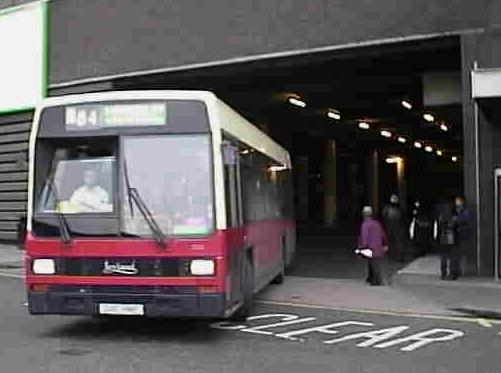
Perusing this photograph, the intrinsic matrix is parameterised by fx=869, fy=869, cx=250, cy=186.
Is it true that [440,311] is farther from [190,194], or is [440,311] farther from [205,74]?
[205,74]

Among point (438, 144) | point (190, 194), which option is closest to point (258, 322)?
point (190, 194)

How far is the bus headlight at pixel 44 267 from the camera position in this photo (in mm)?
10297

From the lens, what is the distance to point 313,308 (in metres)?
13.9

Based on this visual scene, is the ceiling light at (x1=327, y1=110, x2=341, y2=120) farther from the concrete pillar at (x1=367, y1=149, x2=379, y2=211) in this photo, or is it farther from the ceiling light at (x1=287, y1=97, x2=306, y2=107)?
the concrete pillar at (x1=367, y1=149, x2=379, y2=211)

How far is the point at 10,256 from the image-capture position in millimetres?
25281

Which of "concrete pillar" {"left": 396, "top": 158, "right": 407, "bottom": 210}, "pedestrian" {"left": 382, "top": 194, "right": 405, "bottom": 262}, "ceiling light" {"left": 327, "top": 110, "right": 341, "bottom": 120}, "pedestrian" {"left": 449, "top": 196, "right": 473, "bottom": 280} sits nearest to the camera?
"pedestrian" {"left": 449, "top": 196, "right": 473, "bottom": 280}

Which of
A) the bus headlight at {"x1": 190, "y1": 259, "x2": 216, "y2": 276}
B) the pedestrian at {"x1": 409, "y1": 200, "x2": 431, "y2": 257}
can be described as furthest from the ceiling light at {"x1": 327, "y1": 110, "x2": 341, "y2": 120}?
the bus headlight at {"x1": 190, "y1": 259, "x2": 216, "y2": 276}

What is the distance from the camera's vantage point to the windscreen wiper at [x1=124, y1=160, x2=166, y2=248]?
1008cm

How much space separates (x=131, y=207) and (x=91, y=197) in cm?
52

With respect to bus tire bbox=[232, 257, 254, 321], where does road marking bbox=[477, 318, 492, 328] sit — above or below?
below

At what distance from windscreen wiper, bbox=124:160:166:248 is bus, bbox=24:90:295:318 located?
0.01m

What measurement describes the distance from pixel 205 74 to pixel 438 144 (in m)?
25.6

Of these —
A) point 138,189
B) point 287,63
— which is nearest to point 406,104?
point 287,63

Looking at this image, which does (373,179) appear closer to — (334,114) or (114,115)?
(334,114)
